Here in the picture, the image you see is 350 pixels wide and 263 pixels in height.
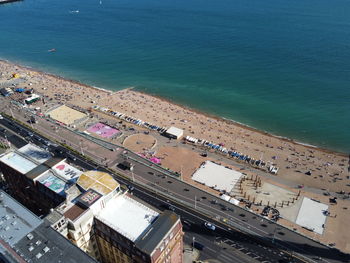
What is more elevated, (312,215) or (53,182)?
(312,215)

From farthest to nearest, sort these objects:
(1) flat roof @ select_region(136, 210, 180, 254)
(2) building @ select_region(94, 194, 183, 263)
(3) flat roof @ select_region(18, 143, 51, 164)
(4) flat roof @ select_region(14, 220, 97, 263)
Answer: (3) flat roof @ select_region(18, 143, 51, 164), (2) building @ select_region(94, 194, 183, 263), (1) flat roof @ select_region(136, 210, 180, 254), (4) flat roof @ select_region(14, 220, 97, 263)

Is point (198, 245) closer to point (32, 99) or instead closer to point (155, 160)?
point (155, 160)

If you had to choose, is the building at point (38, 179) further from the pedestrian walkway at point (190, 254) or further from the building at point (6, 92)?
the building at point (6, 92)

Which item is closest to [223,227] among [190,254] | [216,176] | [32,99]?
[190,254]

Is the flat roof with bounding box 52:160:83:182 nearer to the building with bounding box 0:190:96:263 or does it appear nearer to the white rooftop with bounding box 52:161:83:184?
the white rooftop with bounding box 52:161:83:184

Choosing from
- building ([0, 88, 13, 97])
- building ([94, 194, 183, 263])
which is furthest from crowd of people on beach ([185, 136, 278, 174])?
building ([0, 88, 13, 97])
